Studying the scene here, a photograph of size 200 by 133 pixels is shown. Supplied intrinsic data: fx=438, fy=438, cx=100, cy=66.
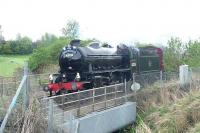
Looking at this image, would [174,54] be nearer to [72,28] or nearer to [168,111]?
[168,111]

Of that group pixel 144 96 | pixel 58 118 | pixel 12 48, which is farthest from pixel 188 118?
pixel 12 48

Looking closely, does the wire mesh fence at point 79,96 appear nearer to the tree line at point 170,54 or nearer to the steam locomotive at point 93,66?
the steam locomotive at point 93,66

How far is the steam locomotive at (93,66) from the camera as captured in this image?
18702mm

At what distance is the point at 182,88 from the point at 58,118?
36.3ft

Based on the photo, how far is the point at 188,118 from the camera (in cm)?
1717

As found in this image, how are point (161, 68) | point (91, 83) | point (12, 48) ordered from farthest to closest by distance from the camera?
point (12, 48) → point (161, 68) → point (91, 83)

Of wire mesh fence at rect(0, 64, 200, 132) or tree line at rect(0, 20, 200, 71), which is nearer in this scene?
wire mesh fence at rect(0, 64, 200, 132)

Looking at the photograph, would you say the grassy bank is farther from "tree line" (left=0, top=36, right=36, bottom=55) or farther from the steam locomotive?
"tree line" (left=0, top=36, right=36, bottom=55)

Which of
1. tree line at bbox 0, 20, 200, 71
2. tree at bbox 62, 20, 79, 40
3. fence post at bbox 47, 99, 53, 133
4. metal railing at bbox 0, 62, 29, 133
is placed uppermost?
tree at bbox 62, 20, 79, 40

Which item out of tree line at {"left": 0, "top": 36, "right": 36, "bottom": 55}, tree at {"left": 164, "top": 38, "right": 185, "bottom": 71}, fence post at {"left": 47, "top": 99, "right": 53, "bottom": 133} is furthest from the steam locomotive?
tree line at {"left": 0, "top": 36, "right": 36, "bottom": 55}

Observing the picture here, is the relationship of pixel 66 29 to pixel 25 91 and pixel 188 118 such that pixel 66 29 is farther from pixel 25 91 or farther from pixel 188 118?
pixel 25 91


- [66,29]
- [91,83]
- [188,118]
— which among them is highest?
[66,29]

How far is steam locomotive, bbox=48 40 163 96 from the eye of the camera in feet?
61.4

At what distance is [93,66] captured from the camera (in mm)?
20016
